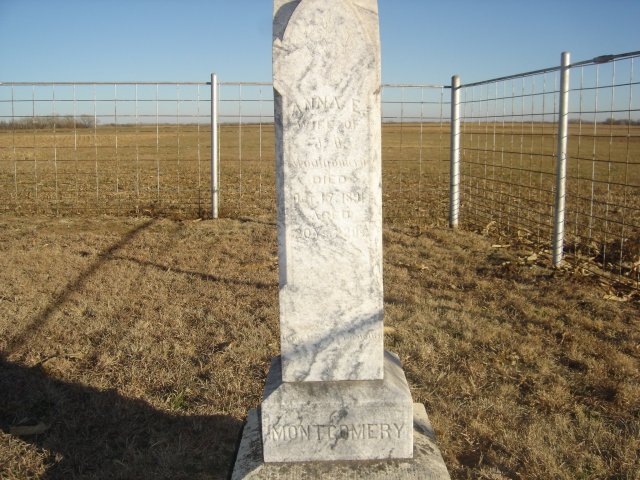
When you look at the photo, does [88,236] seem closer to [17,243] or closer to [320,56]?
[17,243]

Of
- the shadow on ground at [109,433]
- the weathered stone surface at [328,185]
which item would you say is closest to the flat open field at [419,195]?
the weathered stone surface at [328,185]

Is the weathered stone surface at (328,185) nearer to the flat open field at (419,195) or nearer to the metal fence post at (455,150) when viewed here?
the flat open field at (419,195)

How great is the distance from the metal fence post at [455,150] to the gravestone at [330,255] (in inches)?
261

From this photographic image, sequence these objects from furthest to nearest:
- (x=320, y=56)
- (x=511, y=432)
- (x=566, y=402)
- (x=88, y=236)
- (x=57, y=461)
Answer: (x=88, y=236) → (x=566, y=402) → (x=511, y=432) → (x=57, y=461) → (x=320, y=56)

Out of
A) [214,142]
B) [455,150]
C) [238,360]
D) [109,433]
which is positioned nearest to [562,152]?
[455,150]

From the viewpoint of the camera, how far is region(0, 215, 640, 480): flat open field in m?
3.09

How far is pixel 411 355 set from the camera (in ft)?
14.0

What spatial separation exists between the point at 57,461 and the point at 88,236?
5270 millimetres

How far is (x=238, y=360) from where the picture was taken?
4.13 meters

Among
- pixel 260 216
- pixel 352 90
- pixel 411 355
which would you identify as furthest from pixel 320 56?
pixel 260 216

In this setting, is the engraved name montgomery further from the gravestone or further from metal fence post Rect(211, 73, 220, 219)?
metal fence post Rect(211, 73, 220, 219)

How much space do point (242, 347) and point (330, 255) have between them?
1966mm

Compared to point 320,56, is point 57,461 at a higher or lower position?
lower

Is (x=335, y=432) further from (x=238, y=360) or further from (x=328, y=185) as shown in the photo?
(x=238, y=360)
